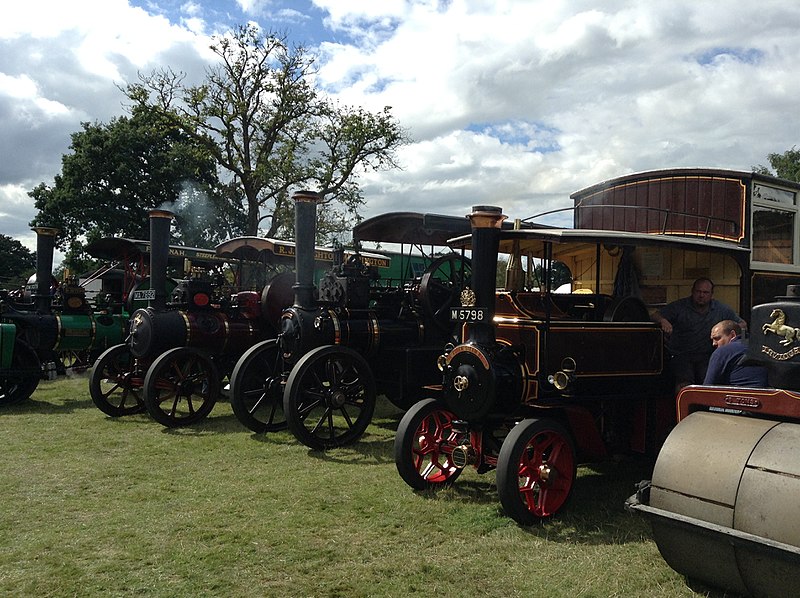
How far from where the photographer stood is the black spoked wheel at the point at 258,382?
22.8 feet

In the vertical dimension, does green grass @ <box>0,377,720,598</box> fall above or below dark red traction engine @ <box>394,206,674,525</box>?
below

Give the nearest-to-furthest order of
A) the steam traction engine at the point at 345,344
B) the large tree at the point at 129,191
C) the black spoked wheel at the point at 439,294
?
the steam traction engine at the point at 345,344 < the black spoked wheel at the point at 439,294 < the large tree at the point at 129,191

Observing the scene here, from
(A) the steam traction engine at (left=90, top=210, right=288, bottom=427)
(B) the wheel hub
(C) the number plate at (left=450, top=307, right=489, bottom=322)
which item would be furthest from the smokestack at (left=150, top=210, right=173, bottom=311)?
(C) the number plate at (left=450, top=307, right=489, bottom=322)

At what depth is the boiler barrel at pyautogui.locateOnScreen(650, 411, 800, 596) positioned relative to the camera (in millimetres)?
2725

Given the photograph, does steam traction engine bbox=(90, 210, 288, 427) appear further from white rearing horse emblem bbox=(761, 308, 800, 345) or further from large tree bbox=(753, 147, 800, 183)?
large tree bbox=(753, 147, 800, 183)

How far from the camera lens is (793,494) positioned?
8.89ft

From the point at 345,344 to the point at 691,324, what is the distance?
10.5ft

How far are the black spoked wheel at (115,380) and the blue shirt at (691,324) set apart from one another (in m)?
5.96

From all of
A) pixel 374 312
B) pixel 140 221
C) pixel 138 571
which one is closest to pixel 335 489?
pixel 138 571

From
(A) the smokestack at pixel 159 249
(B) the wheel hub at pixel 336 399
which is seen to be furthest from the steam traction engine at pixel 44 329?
(B) the wheel hub at pixel 336 399

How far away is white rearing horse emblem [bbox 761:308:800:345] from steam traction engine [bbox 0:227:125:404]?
8.62 m

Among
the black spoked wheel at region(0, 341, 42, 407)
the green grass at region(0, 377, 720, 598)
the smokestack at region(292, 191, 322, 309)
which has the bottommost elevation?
the green grass at region(0, 377, 720, 598)

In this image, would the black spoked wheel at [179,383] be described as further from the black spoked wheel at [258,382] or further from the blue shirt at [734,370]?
the blue shirt at [734,370]

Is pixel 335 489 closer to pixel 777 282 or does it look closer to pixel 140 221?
pixel 777 282
